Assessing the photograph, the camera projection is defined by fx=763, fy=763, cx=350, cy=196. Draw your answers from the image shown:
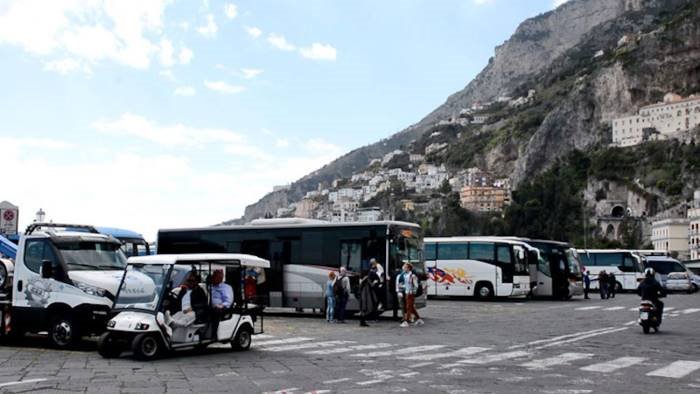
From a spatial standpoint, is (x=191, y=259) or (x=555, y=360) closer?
(x=555, y=360)

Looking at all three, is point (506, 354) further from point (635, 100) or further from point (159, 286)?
point (635, 100)

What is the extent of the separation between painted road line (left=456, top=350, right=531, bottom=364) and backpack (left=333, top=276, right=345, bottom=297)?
8.82 m

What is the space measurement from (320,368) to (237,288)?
3.28 meters

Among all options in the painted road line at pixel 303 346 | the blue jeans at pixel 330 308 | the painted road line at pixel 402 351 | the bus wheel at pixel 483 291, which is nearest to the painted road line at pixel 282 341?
the painted road line at pixel 303 346

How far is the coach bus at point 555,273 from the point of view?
37.2 metres

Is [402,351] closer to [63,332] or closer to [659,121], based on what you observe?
[63,332]

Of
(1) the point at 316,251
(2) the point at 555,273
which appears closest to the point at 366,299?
(1) the point at 316,251

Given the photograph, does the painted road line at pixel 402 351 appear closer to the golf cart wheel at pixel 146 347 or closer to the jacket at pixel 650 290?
the golf cart wheel at pixel 146 347

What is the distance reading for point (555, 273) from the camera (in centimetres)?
3781

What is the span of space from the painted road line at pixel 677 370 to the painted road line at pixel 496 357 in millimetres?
2617

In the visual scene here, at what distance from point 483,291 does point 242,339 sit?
22.1 metres

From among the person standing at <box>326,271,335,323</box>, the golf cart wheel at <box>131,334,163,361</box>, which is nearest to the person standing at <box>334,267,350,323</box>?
the person standing at <box>326,271,335,323</box>

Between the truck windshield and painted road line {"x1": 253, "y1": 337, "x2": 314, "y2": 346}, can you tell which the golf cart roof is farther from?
painted road line {"x1": 253, "y1": 337, "x2": 314, "y2": 346}

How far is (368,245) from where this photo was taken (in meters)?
24.4
